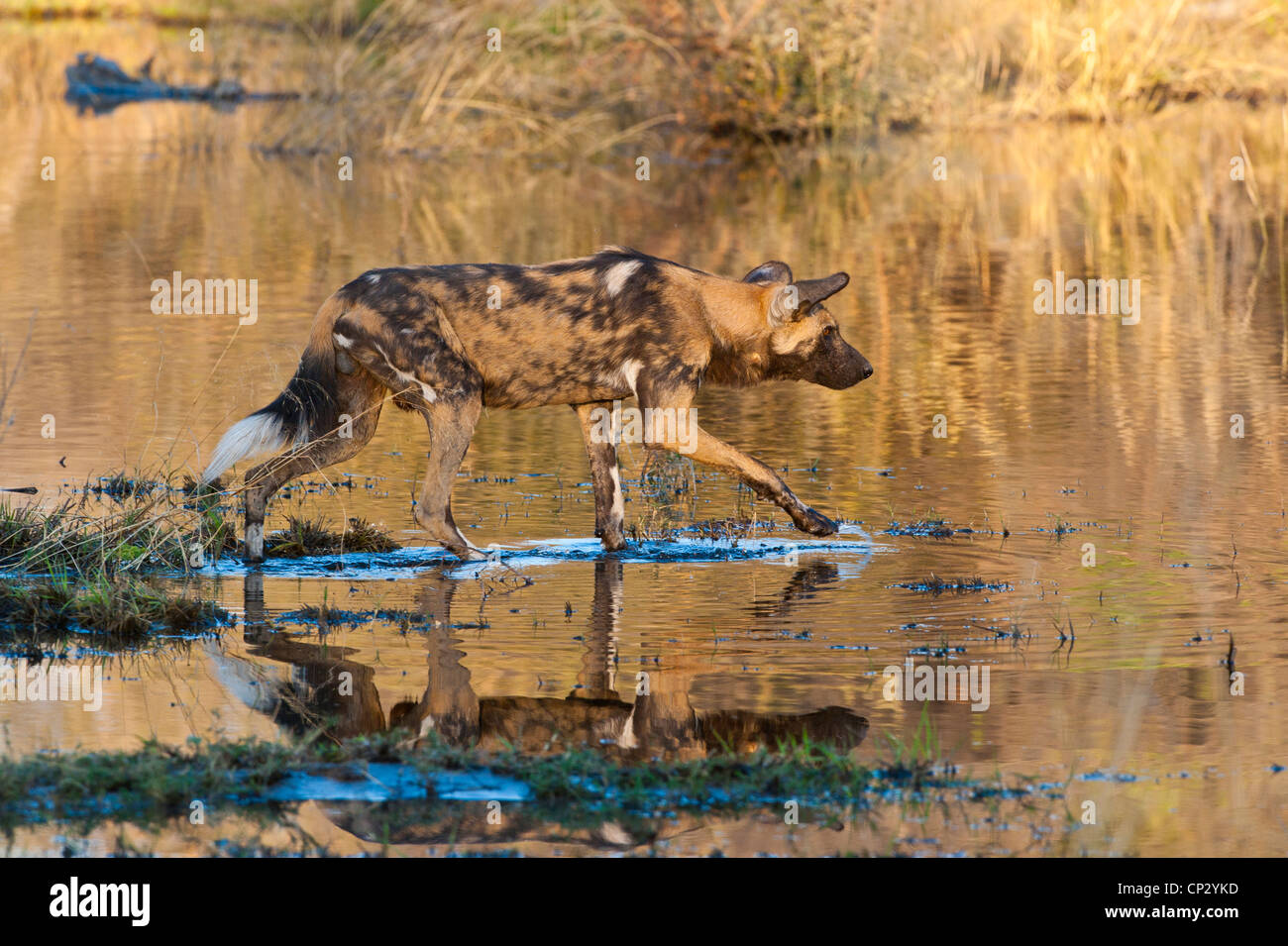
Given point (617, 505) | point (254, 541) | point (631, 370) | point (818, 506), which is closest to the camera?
point (254, 541)

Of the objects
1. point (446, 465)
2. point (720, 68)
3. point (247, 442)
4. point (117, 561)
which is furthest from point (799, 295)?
point (720, 68)

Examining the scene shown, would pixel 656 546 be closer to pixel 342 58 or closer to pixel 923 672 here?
pixel 923 672

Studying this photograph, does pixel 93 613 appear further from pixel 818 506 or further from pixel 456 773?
pixel 818 506

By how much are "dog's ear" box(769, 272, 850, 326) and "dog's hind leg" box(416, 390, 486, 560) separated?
1.56 metres

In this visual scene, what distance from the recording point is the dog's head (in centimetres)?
1024

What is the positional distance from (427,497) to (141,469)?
7.44 ft

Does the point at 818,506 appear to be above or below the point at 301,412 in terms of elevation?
below

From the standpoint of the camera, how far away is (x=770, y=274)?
10.5 m

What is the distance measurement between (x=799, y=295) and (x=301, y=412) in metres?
2.47

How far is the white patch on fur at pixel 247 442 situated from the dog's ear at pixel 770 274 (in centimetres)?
247

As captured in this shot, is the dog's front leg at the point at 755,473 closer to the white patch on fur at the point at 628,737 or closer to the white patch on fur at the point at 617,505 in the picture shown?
the white patch on fur at the point at 617,505

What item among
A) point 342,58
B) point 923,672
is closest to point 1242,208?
point 342,58

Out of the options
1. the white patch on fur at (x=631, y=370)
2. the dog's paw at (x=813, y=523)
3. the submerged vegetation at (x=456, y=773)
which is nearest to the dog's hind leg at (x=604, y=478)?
the white patch on fur at (x=631, y=370)

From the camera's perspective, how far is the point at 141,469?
1124cm
